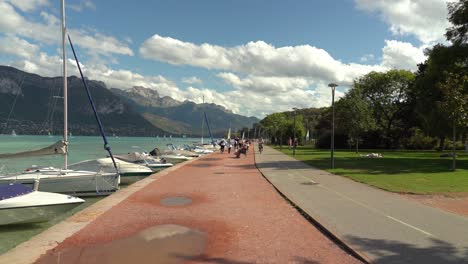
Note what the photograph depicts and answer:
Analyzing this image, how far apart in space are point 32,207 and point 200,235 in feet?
21.0

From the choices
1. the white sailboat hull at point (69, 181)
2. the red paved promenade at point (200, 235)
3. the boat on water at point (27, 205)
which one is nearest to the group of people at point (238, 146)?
the white sailboat hull at point (69, 181)

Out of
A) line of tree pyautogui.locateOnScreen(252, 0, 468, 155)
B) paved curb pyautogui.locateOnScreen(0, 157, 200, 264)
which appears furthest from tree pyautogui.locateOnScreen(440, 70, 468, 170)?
paved curb pyautogui.locateOnScreen(0, 157, 200, 264)

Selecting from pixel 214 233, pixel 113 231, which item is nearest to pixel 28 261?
pixel 113 231

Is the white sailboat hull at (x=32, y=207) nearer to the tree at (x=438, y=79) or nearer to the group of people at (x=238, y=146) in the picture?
the tree at (x=438, y=79)

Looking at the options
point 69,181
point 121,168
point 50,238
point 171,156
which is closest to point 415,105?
point 171,156

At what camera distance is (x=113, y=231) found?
30.6 feet

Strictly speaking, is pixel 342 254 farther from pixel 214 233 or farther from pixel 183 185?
pixel 183 185

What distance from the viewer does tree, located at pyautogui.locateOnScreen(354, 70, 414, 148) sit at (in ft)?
234

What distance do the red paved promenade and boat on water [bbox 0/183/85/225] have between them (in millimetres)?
1985

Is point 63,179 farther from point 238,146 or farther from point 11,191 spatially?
point 238,146

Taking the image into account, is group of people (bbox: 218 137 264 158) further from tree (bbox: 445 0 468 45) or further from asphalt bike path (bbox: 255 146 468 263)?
asphalt bike path (bbox: 255 146 468 263)

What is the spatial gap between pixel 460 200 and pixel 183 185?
1070cm

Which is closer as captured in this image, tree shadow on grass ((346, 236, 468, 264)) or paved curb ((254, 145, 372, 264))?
tree shadow on grass ((346, 236, 468, 264))

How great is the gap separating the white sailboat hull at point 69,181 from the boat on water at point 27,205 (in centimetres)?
600
